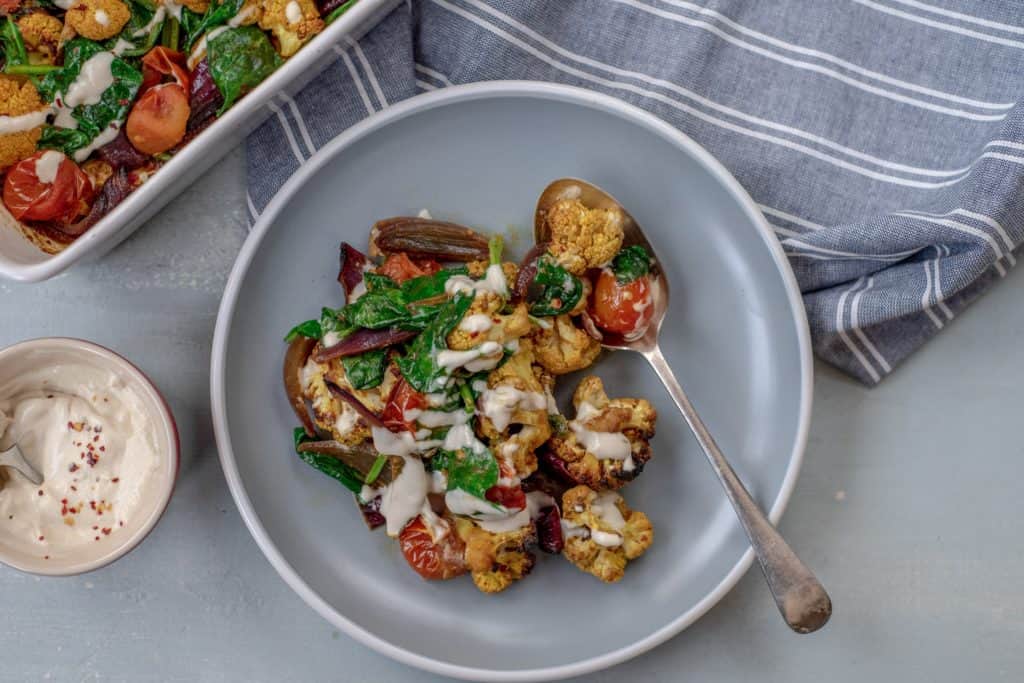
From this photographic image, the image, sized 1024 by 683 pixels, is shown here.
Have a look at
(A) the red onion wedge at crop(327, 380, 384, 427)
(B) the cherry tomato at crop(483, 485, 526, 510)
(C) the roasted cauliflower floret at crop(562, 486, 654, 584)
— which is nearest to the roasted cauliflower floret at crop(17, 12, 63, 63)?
(A) the red onion wedge at crop(327, 380, 384, 427)

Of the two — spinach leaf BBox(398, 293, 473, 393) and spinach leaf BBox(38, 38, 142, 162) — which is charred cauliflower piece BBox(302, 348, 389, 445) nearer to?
spinach leaf BBox(398, 293, 473, 393)

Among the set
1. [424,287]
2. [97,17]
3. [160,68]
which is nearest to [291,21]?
[160,68]

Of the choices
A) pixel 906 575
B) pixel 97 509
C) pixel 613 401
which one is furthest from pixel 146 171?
pixel 906 575

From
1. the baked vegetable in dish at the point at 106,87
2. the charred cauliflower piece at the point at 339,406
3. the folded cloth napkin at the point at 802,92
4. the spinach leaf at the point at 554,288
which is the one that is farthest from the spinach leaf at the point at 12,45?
the spinach leaf at the point at 554,288

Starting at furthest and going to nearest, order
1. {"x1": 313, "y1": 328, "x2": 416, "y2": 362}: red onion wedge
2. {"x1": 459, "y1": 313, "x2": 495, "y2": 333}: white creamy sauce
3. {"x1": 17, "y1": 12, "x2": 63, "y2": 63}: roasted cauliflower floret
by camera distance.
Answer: {"x1": 17, "y1": 12, "x2": 63, "y2": 63}: roasted cauliflower floret < {"x1": 313, "y1": 328, "x2": 416, "y2": 362}: red onion wedge < {"x1": 459, "y1": 313, "x2": 495, "y2": 333}: white creamy sauce

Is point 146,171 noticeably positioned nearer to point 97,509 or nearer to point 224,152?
point 224,152

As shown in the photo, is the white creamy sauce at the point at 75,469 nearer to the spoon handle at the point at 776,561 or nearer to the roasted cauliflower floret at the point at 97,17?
the roasted cauliflower floret at the point at 97,17
